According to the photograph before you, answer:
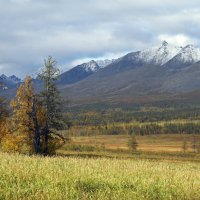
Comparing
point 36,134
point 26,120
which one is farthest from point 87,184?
point 26,120

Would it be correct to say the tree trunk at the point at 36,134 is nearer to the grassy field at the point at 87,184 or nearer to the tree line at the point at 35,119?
the tree line at the point at 35,119

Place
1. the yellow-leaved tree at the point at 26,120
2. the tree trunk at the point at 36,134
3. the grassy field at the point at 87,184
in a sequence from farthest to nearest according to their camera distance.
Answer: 1. the yellow-leaved tree at the point at 26,120
2. the tree trunk at the point at 36,134
3. the grassy field at the point at 87,184

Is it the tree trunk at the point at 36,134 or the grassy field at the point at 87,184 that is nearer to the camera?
the grassy field at the point at 87,184

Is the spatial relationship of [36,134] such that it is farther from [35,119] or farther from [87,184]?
[87,184]

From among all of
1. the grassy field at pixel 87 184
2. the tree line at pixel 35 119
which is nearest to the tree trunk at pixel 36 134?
the tree line at pixel 35 119

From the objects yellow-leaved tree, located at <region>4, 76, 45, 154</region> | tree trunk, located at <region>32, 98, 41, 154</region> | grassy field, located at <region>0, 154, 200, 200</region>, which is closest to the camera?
grassy field, located at <region>0, 154, 200, 200</region>

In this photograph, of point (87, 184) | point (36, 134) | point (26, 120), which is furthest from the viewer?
point (26, 120)

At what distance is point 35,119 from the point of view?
53531 millimetres

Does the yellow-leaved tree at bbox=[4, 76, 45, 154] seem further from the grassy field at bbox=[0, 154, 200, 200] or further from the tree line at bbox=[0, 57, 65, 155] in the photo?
the grassy field at bbox=[0, 154, 200, 200]

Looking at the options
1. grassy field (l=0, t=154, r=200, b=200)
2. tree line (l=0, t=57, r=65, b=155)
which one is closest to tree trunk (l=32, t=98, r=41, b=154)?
tree line (l=0, t=57, r=65, b=155)

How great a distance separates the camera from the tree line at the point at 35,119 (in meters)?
52.4

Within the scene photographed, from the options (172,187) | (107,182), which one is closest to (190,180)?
(172,187)

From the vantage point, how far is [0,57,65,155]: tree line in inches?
2064

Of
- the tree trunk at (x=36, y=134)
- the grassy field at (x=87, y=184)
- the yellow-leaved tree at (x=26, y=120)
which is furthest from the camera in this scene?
the yellow-leaved tree at (x=26, y=120)
